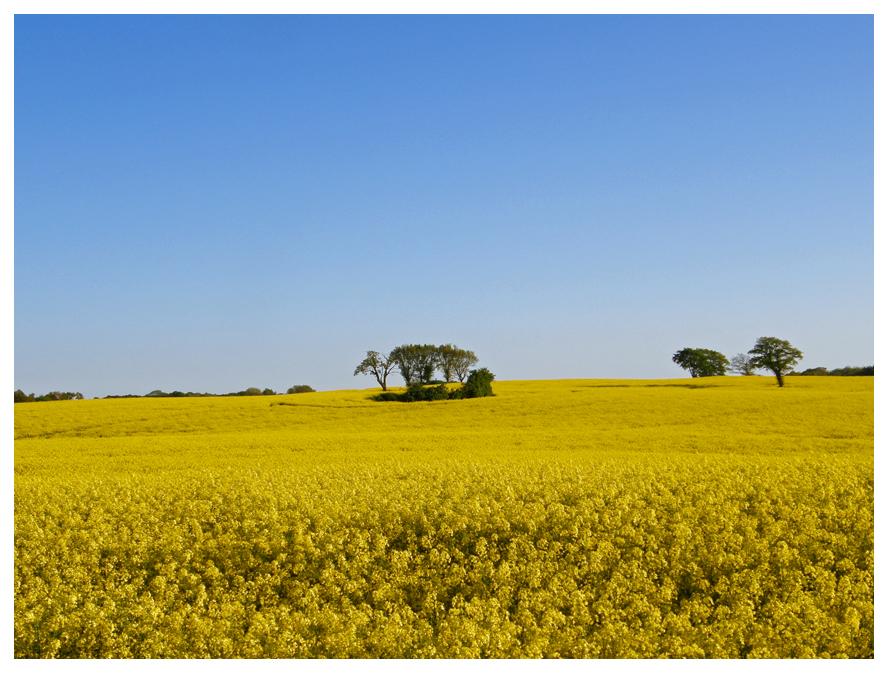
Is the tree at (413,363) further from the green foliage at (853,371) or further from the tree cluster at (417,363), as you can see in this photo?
the green foliage at (853,371)

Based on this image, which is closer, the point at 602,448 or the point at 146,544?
the point at 146,544

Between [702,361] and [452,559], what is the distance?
7329 centimetres

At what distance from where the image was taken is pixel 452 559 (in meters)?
9.56

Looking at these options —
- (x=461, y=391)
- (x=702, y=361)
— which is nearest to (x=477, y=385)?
(x=461, y=391)

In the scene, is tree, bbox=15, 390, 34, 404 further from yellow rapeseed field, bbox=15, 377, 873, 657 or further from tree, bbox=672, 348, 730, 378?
tree, bbox=672, 348, 730, 378

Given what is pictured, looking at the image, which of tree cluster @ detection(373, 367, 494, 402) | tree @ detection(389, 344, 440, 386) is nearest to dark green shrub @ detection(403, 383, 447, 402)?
tree cluster @ detection(373, 367, 494, 402)

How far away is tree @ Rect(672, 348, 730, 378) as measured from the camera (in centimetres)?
7769

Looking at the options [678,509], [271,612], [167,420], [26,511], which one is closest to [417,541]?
[271,612]

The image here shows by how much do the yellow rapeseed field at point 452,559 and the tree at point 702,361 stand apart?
64.2 metres

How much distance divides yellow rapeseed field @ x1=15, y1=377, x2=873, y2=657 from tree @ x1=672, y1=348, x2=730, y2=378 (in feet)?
211

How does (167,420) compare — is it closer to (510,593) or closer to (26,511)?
(26,511)

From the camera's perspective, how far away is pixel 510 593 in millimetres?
8641

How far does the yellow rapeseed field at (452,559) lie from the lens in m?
7.66
